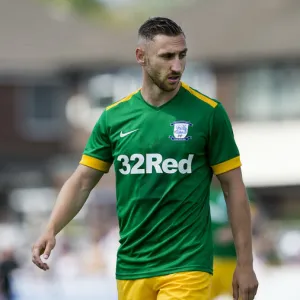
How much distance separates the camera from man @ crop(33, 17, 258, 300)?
638cm

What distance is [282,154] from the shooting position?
48.3 metres

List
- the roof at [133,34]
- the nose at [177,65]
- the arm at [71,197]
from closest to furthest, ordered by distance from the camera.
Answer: the nose at [177,65]
the arm at [71,197]
the roof at [133,34]

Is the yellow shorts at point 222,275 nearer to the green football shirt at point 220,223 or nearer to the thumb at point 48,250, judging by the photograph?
the green football shirt at point 220,223

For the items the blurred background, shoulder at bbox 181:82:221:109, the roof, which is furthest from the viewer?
the roof

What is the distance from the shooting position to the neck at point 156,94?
650 cm

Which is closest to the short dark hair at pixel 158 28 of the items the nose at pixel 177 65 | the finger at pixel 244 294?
the nose at pixel 177 65

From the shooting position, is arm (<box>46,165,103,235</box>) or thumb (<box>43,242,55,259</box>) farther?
arm (<box>46,165,103,235</box>)

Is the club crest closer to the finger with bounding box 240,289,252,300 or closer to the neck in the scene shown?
the neck

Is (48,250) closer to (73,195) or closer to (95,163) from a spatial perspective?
(73,195)

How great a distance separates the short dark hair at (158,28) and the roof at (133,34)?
4037cm

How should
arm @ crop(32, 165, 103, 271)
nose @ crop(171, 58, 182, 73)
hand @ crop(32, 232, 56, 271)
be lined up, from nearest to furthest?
nose @ crop(171, 58, 182, 73), hand @ crop(32, 232, 56, 271), arm @ crop(32, 165, 103, 271)

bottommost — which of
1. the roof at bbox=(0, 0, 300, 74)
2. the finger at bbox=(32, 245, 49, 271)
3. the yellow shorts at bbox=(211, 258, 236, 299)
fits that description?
the yellow shorts at bbox=(211, 258, 236, 299)

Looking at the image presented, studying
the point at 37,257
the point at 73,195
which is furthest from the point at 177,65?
the point at 37,257

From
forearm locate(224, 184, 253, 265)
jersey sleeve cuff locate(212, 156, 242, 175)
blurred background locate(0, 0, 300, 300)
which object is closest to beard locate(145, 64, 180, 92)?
jersey sleeve cuff locate(212, 156, 242, 175)
